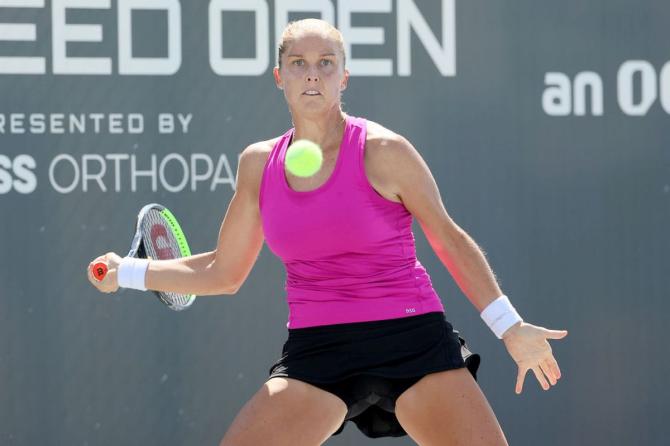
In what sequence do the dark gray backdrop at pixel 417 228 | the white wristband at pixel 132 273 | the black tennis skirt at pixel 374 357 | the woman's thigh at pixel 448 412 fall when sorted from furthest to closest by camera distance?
1. the dark gray backdrop at pixel 417 228
2. the white wristband at pixel 132 273
3. the black tennis skirt at pixel 374 357
4. the woman's thigh at pixel 448 412

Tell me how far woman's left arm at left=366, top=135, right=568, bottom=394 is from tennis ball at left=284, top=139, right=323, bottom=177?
164mm

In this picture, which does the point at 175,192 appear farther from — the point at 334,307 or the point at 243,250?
the point at 334,307

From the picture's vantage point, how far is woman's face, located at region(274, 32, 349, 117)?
117 inches

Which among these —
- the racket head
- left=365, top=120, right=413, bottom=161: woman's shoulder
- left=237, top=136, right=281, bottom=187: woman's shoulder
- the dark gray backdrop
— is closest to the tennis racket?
the racket head

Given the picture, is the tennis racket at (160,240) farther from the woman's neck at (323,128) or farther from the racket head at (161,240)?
the woman's neck at (323,128)

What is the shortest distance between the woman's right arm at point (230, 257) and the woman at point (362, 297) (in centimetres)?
5

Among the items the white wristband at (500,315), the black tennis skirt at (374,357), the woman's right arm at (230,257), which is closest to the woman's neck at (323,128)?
the woman's right arm at (230,257)

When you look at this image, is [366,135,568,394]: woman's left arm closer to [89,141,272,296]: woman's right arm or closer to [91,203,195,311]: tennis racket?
[89,141,272,296]: woman's right arm

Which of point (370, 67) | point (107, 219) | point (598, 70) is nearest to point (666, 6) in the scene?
point (598, 70)

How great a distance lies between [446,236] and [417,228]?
1819mm

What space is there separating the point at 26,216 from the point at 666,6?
9.25 feet

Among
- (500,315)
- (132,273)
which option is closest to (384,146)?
(500,315)

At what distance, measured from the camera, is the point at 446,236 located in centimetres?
282

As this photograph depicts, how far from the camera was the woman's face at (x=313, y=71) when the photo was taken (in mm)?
2961
